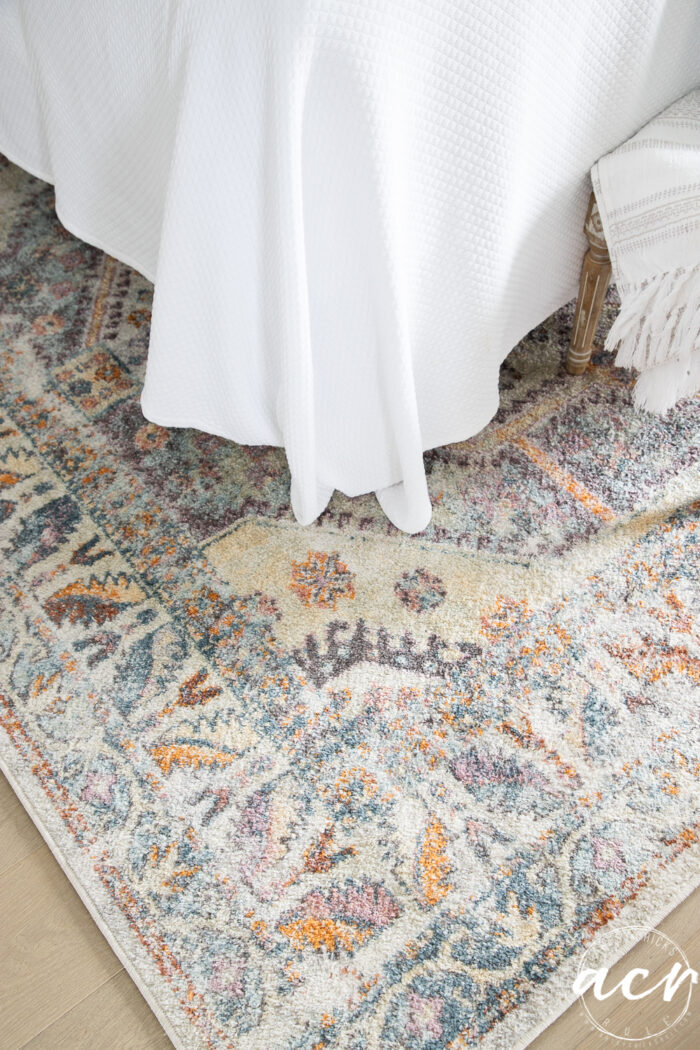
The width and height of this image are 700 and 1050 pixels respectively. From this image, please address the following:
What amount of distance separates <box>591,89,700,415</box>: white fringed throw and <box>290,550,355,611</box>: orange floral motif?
0.47 m

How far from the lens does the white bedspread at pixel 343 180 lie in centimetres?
89

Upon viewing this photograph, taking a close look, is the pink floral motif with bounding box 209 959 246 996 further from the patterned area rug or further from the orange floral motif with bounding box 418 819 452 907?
the orange floral motif with bounding box 418 819 452 907

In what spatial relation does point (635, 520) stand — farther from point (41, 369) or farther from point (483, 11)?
point (41, 369)

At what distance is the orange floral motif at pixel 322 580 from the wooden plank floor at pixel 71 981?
44 cm

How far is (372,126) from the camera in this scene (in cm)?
87

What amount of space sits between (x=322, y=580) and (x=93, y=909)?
1.56 ft

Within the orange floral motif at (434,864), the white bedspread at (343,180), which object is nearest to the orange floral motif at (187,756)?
the orange floral motif at (434,864)

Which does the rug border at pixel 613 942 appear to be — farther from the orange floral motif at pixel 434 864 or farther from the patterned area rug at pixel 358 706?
the orange floral motif at pixel 434 864

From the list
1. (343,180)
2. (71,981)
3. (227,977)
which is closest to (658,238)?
(343,180)

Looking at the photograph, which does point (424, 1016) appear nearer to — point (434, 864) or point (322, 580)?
point (434, 864)

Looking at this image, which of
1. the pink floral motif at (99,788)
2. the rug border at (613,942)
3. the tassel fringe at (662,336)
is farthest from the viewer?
the tassel fringe at (662,336)

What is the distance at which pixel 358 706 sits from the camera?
3.38 ft

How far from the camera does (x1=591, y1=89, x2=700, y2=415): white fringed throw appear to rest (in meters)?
1.06

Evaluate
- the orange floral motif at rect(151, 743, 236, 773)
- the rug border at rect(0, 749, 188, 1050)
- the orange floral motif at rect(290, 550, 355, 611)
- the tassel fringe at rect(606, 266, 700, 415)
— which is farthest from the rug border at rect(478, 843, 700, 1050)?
the tassel fringe at rect(606, 266, 700, 415)
